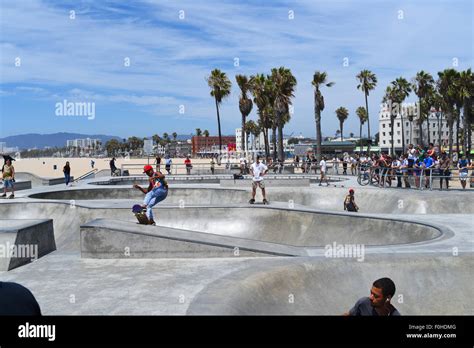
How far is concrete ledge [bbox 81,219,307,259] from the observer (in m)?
9.64

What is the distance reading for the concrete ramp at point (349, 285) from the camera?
7250mm

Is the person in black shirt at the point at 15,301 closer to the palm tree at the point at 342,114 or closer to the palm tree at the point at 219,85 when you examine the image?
the palm tree at the point at 219,85

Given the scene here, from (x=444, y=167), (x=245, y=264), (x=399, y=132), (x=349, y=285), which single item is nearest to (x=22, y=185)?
(x=245, y=264)

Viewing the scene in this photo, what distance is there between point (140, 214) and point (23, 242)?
2.49 m

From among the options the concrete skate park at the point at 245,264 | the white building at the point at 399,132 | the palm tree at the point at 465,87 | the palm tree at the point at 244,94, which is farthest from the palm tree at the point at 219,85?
the white building at the point at 399,132

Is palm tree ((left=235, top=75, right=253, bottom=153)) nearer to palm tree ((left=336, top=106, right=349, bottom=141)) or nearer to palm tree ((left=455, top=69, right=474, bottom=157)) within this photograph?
palm tree ((left=455, top=69, right=474, bottom=157))

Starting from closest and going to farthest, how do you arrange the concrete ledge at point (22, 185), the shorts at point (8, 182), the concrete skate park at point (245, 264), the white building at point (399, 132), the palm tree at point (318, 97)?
the concrete skate park at point (245, 264)
the shorts at point (8, 182)
the concrete ledge at point (22, 185)
the palm tree at point (318, 97)
the white building at point (399, 132)

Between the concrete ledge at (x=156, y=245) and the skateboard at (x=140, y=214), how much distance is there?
25.7 inches

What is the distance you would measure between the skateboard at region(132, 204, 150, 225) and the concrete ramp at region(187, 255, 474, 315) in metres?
3.68

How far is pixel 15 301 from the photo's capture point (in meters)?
2.68

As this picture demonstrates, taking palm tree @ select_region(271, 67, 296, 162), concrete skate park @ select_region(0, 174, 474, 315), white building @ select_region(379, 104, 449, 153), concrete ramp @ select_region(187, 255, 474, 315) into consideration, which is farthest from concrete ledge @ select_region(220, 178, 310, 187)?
white building @ select_region(379, 104, 449, 153)

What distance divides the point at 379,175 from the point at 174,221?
11.0 m

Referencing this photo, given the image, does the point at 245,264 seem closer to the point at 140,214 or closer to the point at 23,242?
the point at 140,214
